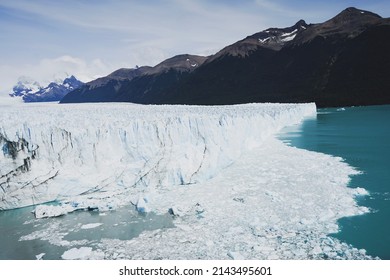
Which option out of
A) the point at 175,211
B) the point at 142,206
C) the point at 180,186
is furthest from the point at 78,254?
the point at 180,186

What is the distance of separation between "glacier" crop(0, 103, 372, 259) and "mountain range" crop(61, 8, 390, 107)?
40207 mm

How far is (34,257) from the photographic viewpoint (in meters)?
4.88

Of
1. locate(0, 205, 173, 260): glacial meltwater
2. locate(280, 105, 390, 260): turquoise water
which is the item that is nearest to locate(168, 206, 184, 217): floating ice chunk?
locate(0, 205, 173, 260): glacial meltwater

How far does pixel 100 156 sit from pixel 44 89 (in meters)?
141

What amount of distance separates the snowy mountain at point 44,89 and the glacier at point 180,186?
122 meters

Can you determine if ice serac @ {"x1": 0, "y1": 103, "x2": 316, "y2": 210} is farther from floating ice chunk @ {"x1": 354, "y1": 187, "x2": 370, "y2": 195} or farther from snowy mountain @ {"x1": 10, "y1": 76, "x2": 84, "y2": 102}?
snowy mountain @ {"x1": 10, "y1": 76, "x2": 84, "y2": 102}

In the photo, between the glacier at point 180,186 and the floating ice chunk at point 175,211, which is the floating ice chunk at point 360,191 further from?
the floating ice chunk at point 175,211

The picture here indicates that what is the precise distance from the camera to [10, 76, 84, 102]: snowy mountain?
122m

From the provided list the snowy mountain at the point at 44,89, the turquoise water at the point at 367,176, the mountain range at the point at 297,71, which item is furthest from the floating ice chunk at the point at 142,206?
the snowy mountain at the point at 44,89

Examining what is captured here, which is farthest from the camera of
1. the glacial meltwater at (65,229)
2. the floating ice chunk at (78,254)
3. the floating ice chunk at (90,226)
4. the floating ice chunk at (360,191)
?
the floating ice chunk at (360,191)

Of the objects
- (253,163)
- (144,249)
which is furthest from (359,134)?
(144,249)

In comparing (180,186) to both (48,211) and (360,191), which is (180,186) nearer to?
(48,211)

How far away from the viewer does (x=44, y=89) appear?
440 ft

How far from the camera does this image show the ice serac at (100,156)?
7.27 metres
